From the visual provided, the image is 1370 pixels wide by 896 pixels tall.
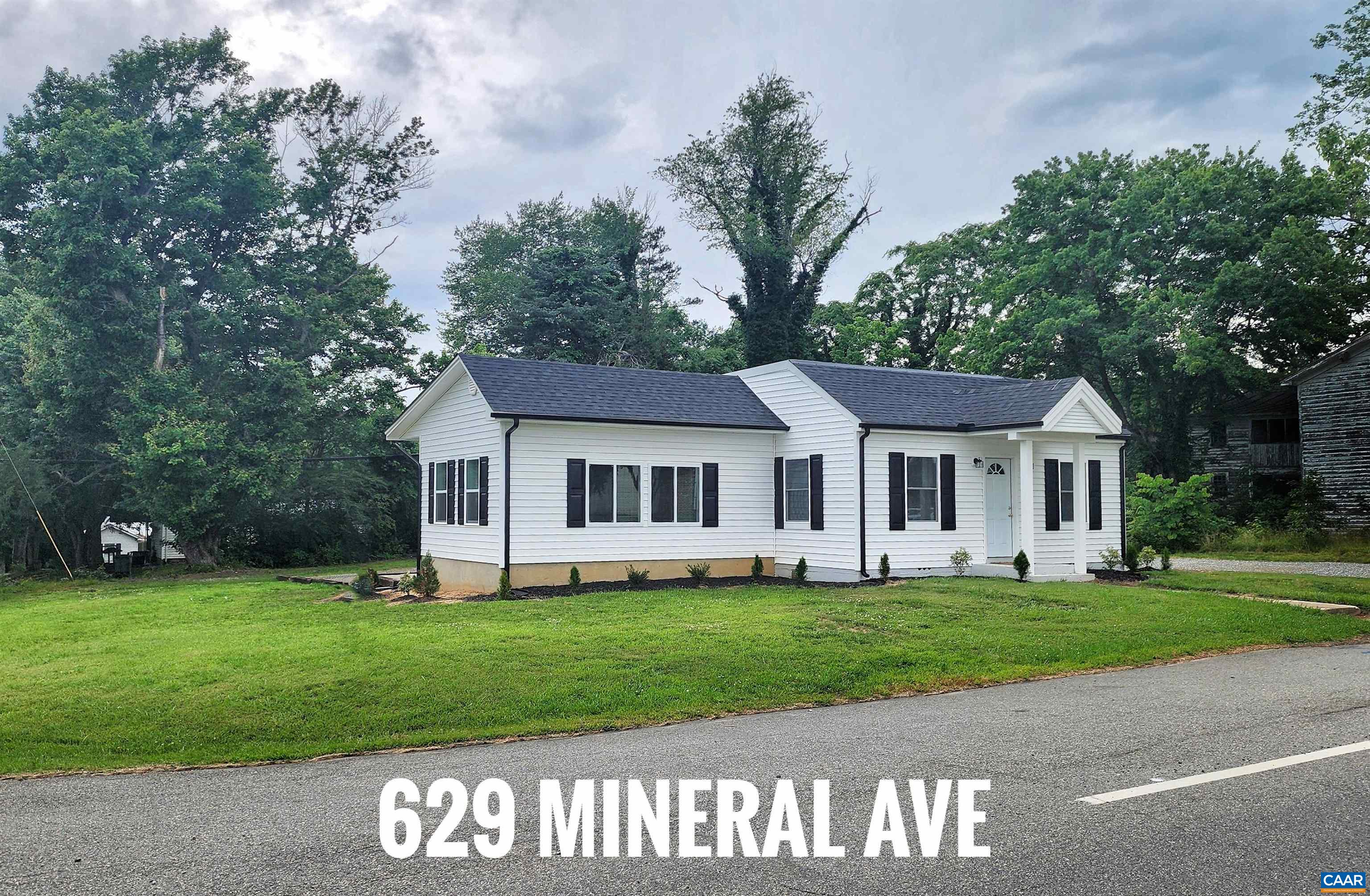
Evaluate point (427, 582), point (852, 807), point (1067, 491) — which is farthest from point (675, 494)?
point (852, 807)

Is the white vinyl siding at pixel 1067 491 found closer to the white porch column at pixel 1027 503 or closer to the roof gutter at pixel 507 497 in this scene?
the white porch column at pixel 1027 503

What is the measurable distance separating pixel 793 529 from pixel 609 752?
46.9 feet

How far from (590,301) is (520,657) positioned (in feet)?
110

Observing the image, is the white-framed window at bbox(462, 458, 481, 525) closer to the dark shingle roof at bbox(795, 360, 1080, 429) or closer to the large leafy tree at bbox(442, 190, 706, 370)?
the dark shingle roof at bbox(795, 360, 1080, 429)

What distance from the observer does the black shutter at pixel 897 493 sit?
20.2 metres

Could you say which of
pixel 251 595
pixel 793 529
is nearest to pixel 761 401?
pixel 793 529

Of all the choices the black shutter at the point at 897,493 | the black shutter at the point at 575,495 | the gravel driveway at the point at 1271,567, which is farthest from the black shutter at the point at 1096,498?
the black shutter at the point at 575,495

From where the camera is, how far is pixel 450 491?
21281 mm

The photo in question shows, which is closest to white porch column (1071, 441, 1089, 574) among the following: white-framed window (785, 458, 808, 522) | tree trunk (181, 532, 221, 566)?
white-framed window (785, 458, 808, 522)

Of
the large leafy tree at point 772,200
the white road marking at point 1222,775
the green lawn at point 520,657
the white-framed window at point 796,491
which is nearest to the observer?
the white road marking at point 1222,775

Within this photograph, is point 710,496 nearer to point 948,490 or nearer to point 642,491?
point 642,491

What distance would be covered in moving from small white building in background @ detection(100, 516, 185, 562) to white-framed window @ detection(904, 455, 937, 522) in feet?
73.9

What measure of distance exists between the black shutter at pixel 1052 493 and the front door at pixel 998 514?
74 centimetres

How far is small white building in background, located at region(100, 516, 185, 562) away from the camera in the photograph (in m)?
35.3
